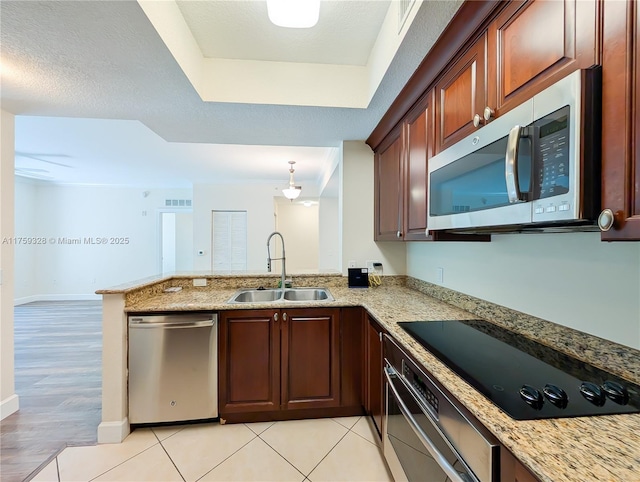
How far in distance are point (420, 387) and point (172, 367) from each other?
1724 mm

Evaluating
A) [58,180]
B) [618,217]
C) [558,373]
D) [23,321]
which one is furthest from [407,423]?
[58,180]

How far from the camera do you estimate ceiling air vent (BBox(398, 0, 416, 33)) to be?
1390 mm

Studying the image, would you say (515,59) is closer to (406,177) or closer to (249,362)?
(406,177)

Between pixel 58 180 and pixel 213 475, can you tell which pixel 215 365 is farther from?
pixel 58 180

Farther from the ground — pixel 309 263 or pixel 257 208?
pixel 257 208

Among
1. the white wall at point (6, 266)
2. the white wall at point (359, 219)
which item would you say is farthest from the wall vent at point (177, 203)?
the white wall at point (359, 219)

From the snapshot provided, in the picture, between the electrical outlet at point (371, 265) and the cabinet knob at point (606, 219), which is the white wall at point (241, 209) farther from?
the cabinet knob at point (606, 219)

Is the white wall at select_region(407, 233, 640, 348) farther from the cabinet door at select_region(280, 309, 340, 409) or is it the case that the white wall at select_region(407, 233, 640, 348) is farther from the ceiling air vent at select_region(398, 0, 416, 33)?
the ceiling air vent at select_region(398, 0, 416, 33)

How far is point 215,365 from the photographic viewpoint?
2.10 metres

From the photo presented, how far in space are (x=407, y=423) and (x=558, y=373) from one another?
63cm

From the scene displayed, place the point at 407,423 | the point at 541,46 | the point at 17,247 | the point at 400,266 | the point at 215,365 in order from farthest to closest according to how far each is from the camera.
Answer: the point at 17,247, the point at 400,266, the point at 215,365, the point at 407,423, the point at 541,46

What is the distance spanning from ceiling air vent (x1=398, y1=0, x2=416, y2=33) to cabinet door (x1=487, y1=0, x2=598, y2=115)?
0.41 m

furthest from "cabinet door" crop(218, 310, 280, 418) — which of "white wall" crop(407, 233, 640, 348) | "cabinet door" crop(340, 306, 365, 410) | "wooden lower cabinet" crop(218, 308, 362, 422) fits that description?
"white wall" crop(407, 233, 640, 348)

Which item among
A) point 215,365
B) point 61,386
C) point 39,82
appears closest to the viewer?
point 39,82
